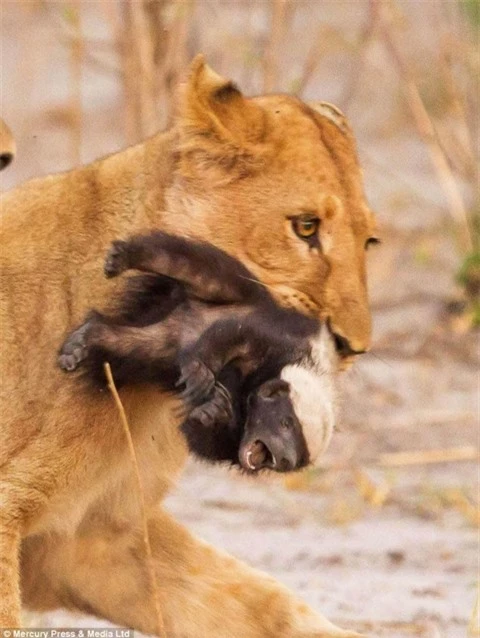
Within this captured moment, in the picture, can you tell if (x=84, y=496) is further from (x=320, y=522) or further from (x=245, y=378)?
(x=320, y=522)

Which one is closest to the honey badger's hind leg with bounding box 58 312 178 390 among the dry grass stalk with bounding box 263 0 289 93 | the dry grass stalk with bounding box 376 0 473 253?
the dry grass stalk with bounding box 263 0 289 93

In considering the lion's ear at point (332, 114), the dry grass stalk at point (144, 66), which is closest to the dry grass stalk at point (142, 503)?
the lion's ear at point (332, 114)

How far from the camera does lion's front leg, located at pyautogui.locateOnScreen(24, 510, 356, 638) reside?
3.29 m

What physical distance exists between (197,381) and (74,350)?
265mm

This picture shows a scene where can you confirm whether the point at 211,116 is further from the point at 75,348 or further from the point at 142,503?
the point at 142,503

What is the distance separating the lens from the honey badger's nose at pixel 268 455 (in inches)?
103

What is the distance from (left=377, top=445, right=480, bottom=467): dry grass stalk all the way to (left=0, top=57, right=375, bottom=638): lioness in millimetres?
2209

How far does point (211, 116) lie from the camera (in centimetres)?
299

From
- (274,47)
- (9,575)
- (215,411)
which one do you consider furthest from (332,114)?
(274,47)

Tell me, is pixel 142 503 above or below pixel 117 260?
below

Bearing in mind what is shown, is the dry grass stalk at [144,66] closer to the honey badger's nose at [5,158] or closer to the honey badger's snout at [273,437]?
the honey badger's nose at [5,158]

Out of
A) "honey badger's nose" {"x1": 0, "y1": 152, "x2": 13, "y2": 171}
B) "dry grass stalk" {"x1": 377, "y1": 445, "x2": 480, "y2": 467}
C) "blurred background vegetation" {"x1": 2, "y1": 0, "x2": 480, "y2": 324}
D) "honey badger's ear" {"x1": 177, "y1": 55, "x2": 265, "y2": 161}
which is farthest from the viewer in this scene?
"blurred background vegetation" {"x1": 2, "y1": 0, "x2": 480, "y2": 324}

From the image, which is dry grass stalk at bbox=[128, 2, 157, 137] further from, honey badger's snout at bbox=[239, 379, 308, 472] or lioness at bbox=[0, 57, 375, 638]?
honey badger's snout at bbox=[239, 379, 308, 472]

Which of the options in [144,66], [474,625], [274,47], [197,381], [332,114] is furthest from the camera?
[274,47]
